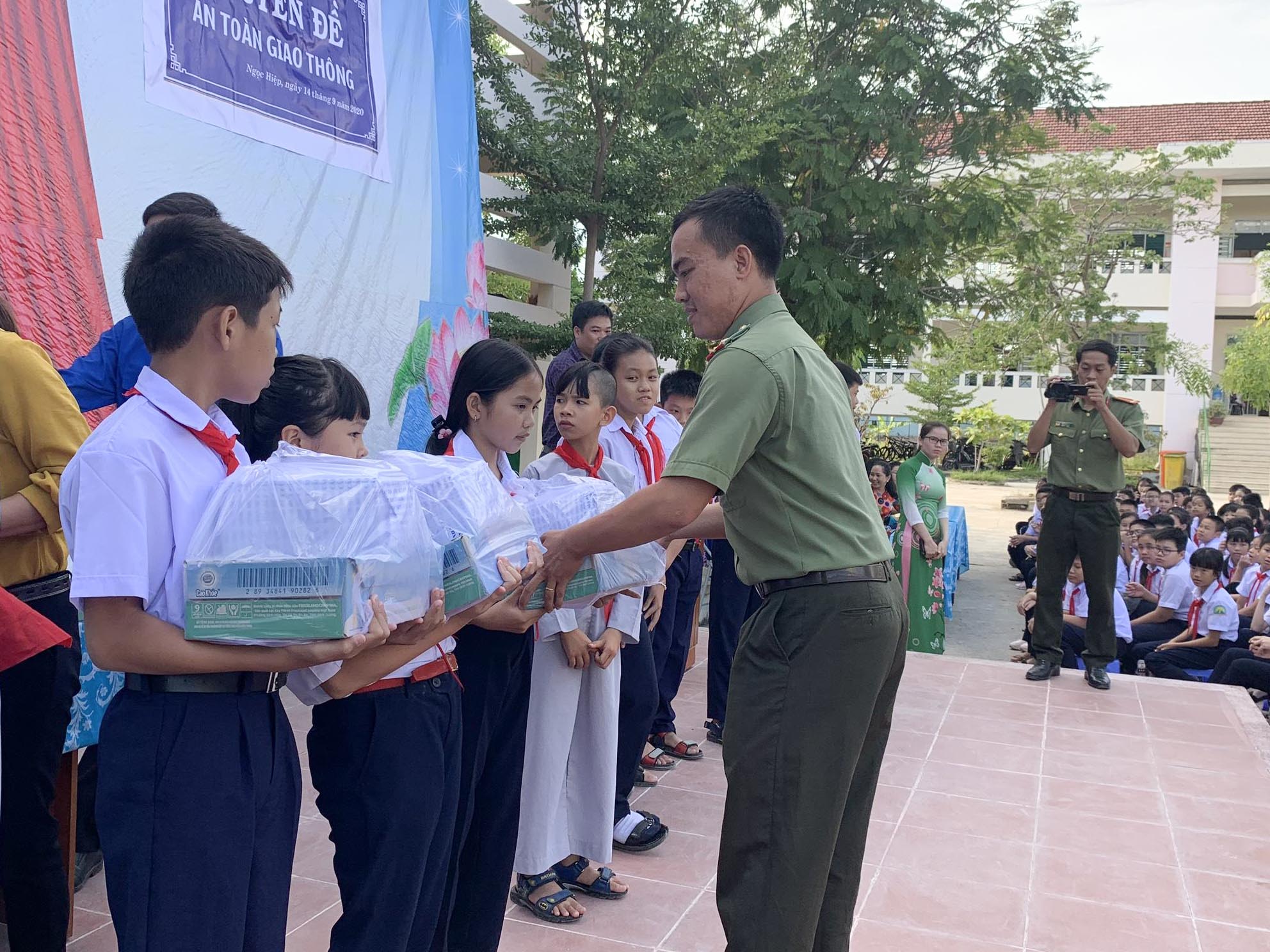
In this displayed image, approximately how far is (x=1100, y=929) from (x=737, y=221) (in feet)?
7.21

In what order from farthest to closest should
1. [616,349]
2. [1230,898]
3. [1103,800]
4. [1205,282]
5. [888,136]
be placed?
[1205,282], [888,136], [1103,800], [616,349], [1230,898]

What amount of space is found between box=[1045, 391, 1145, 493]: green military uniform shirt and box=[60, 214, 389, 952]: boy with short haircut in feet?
15.0

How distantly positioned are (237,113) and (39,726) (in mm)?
2581

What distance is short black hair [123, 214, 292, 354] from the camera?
1.45m

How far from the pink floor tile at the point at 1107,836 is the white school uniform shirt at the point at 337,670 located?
2396 millimetres

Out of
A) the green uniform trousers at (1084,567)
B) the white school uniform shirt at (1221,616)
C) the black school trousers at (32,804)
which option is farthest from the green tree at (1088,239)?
the black school trousers at (32,804)

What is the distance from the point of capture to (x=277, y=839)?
1.54 metres

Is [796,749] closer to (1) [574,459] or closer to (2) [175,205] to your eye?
(1) [574,459]

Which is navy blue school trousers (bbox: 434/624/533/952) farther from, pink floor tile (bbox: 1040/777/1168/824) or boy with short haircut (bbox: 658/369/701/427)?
→ boy with short haircut (bbox: 658/369/701/427)

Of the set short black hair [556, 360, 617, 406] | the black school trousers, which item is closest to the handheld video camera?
short black hair [556, 360, 617, 406]

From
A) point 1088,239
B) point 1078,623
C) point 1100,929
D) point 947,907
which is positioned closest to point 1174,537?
point 1078,623

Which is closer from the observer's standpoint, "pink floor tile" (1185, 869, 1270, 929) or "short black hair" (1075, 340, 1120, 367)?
Result: "pink floor tile" (1185, 869, 1270, 929)

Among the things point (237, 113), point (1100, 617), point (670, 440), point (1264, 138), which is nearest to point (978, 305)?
point (1100, 617)

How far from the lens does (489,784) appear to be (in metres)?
2.27
